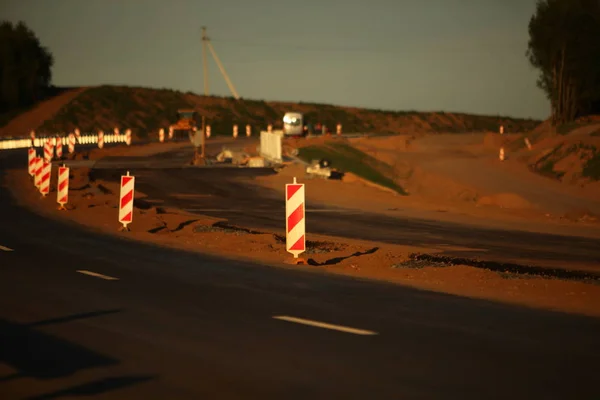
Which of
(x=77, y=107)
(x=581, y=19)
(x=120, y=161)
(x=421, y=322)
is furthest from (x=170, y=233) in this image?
(x=77, y=107)

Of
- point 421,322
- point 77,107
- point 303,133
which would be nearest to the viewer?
point 421,322

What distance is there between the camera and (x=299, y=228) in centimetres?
1938

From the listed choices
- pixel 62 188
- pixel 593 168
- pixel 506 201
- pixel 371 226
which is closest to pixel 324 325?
pixel 371 226

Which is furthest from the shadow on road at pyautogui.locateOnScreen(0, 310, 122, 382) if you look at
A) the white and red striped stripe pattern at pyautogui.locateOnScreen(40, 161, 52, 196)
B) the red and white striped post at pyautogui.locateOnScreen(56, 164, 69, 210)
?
the white and red striped stripe pattern at pyautogui.locateOnScreen(40, 161, 52, 196)

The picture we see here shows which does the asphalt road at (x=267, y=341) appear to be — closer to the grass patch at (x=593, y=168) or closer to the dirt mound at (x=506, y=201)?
the dirt mound at (x=506, y=201)

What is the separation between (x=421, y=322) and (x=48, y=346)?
416 centimetres

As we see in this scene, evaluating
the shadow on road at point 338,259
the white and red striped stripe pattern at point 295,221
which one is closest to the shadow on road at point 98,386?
the white and red striped stripe pattern at point 295,221

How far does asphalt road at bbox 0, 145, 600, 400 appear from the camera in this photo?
28.9 ft

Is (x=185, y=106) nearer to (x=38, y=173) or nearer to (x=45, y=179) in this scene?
(x=38, y=173)

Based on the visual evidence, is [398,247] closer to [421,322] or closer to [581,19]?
[421,322]

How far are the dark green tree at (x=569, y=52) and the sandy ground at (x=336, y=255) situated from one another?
209ft

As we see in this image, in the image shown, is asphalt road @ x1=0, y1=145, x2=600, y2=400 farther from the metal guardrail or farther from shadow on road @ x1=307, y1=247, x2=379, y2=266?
the metal guardrail

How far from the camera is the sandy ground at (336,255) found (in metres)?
15.5

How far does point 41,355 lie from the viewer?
1016 cm
